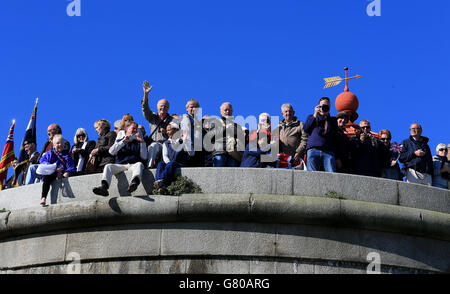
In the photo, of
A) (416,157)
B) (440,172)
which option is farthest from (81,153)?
(440,172)

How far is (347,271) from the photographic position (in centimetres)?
1211

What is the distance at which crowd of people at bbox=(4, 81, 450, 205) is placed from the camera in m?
13.1

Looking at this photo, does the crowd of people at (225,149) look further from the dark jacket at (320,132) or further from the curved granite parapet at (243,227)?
the curved granite parapet at (243,227)

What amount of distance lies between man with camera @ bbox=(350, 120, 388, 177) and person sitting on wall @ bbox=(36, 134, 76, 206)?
4.46 m

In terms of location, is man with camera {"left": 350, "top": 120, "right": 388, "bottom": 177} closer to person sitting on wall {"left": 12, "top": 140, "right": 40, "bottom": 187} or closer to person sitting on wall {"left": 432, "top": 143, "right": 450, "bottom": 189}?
person sitting on wall {"left": 432, "top": 143, "right": 450, "bottom": 189}

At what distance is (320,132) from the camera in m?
13.1

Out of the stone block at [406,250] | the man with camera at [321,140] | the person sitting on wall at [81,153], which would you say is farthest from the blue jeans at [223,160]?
the stone block at [406,250]

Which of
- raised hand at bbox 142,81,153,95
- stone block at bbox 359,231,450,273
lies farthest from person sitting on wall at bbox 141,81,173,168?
stone block at bbox 359,231,450,273

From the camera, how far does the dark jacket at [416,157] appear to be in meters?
14.5

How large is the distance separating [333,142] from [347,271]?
207 cm

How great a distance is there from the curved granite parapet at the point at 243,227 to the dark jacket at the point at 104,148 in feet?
2.46

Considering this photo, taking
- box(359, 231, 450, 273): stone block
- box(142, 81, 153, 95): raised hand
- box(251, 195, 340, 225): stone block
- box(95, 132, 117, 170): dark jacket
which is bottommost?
box(359, 231, 450, 273): stone block

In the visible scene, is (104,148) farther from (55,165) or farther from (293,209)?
(293,209)
